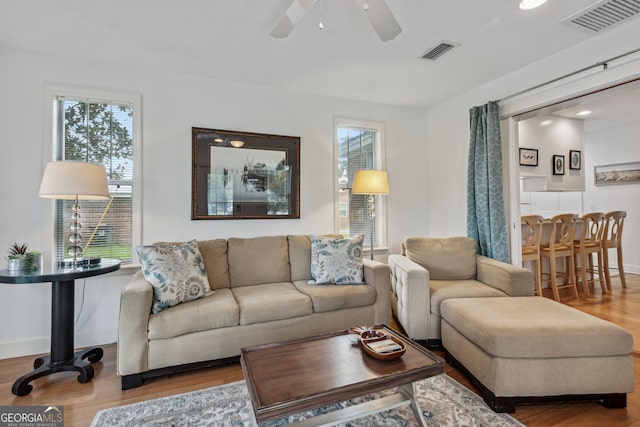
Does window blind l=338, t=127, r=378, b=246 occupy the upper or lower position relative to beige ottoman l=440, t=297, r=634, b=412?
upper

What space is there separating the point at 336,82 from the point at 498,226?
2.21m

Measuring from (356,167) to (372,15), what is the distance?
222 centimetres

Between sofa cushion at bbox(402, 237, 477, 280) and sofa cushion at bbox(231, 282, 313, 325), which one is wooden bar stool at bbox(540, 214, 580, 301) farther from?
sofa cushion at bbox(231, 282, 313, 325)

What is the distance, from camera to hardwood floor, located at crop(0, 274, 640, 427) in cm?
168

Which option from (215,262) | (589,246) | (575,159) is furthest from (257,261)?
(575,159)

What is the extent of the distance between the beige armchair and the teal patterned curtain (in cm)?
21

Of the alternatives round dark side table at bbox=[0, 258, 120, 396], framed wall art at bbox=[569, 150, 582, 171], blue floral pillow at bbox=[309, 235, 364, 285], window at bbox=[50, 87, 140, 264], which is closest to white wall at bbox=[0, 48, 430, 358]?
window at bbox=[50, 87, 140, 264]

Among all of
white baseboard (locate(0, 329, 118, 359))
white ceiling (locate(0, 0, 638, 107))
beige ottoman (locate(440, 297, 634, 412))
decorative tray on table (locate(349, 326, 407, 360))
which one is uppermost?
white ceiling (locate(0, 0, 638, 107))

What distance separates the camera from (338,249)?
2.83m

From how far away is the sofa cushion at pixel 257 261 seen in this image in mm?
2838

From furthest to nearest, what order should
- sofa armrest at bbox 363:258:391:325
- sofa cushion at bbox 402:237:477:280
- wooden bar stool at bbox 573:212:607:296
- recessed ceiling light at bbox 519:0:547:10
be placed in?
wooden bar stool at bbox 573:212:607:296 < sofa cushion at bbox 402:237:477:280 < sofa armrest at bbox 363:258:391:325 < recessed ceiling light at bbox 519:0:547:10

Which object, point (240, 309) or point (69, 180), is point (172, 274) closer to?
point (240, 309)

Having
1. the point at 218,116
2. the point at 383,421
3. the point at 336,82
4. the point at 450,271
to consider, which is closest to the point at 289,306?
the point at 383,421

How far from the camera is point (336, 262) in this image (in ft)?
9.11
